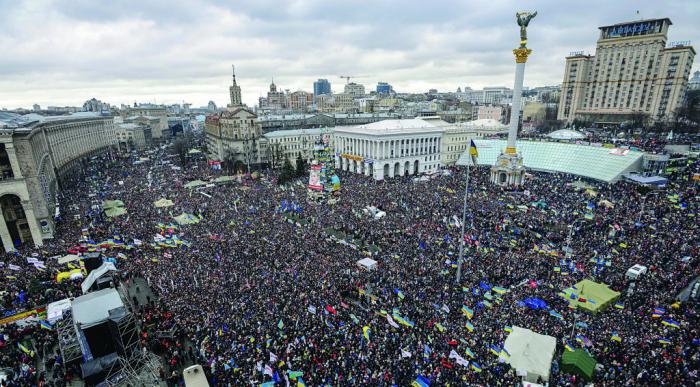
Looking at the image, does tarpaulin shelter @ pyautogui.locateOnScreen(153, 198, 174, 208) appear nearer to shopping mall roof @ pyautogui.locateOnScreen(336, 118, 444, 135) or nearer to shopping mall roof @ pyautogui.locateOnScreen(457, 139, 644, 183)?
shopping mall roof @ pyautogui.locateOnScreen(336, 118, 444, 135)

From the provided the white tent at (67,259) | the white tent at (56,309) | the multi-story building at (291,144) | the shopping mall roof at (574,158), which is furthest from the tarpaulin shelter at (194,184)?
the shopping mall roof at (574,158)

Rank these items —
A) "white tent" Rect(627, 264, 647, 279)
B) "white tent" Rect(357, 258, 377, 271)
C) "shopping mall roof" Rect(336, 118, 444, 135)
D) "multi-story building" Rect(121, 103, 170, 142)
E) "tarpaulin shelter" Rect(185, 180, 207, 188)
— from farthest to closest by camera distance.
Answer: "multi-story building" Rect(121, 103, 170, 142), "shopping mall roof" Rect(336, 118, 444, 135), "tarpaulin shelter" Rect(185, 180, 207, 188), "white tent" Rect(357, 258, 377, 271), "white tent" Rect(627, 264, 647, 279)

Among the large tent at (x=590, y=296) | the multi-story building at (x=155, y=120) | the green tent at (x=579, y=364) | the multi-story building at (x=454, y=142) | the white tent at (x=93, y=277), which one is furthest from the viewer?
the multi-story building at (x=155, y=120)

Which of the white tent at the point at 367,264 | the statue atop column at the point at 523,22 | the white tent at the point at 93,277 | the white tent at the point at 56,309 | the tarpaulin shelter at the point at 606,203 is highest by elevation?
the statue atop column at the point at 523,22

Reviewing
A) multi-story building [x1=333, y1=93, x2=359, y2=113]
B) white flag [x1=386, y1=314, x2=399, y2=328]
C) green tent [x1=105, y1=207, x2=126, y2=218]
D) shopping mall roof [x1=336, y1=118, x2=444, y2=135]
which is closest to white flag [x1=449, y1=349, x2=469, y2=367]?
white flag [x1=386, y1=314, x2=399, y2=328]

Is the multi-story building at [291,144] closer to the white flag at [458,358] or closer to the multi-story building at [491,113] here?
the white flag at [458,358]

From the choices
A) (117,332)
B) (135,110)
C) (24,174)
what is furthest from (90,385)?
(135,110)
